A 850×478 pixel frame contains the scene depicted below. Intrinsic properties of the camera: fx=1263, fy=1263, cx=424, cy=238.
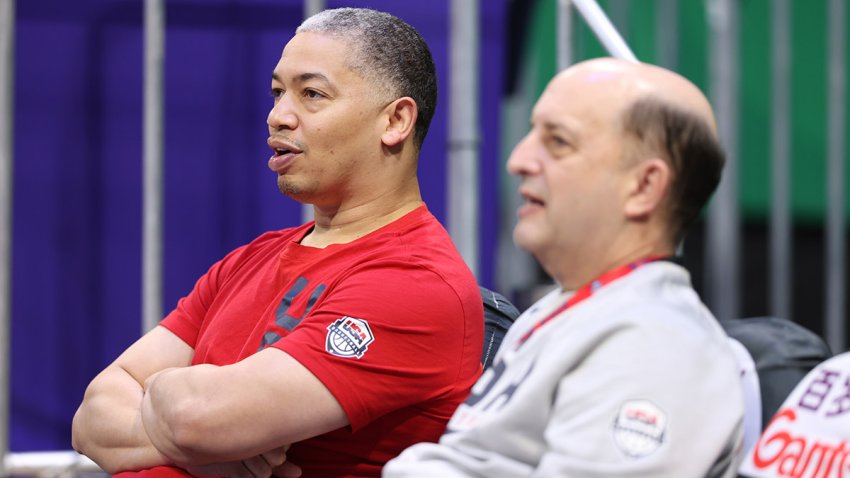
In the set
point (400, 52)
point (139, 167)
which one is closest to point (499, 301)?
point (400, 52)

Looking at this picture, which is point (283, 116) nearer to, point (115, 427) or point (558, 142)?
point (115, 427)

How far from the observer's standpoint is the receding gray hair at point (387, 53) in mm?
2148

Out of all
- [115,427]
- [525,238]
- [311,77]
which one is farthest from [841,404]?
[115,427]

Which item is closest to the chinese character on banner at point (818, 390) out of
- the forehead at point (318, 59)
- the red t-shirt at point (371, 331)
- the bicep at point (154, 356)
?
the red t-shirt at point (371, 331)

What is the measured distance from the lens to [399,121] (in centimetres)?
217

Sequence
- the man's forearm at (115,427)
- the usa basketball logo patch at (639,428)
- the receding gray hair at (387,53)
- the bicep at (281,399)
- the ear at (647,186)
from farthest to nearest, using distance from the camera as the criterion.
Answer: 1. the receding gray hair at (387,53)
2. the man's forearm at (115,427)
3. the bicep at (281,399)
4. the ear at (647,186)
5. the usa basketball logo patch at (639,428)

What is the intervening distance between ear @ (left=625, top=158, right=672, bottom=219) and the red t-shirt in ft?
1.89

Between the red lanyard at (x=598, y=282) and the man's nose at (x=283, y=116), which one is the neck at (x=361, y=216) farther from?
the red lanyard at (x=598, y=282)

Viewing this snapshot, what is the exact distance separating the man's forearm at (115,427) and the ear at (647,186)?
956mm

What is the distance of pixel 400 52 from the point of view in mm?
2184

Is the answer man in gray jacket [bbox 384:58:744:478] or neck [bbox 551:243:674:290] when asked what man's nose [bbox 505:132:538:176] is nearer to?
man in gray jacket [bbox 384:58:744:478]

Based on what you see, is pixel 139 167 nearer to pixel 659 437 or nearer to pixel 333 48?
pixel 333 48

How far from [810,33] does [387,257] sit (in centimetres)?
229

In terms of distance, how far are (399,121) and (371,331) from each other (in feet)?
1.44
